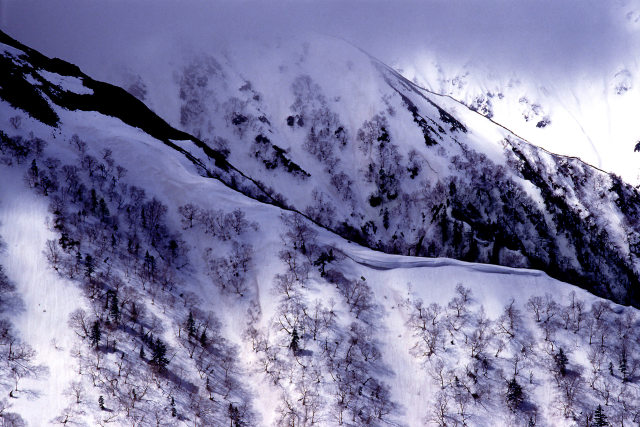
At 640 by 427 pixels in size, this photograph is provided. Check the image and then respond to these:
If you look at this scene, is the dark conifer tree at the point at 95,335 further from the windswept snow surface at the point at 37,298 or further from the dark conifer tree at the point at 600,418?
the dark conifer tree at the point at 600,418

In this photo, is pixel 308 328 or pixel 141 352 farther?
pixel 308 328

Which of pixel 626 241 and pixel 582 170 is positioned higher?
pixel 582 170

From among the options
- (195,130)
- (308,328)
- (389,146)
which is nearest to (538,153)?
(389,146)

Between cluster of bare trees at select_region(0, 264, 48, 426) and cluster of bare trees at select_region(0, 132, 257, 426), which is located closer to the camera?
cluster of bare trees at select_region(0, 264, 48, 426)

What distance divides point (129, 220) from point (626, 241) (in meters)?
163

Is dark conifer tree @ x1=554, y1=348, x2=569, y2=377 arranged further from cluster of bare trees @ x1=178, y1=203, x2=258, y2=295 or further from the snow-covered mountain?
cluster of bare trees @ x1=178, y1=203, x2=258, y2=295

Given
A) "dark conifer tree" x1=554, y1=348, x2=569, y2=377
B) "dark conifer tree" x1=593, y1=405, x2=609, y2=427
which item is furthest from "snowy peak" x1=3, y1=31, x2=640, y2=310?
"dark conifer tree" x1=593, y1=405, x2=609, y2=427

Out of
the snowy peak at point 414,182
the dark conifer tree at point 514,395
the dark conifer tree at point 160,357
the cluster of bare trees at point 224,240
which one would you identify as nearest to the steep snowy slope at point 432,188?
the snowy peak at point 414,182

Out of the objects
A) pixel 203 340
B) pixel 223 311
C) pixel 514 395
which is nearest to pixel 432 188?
Result: pixel 514 395

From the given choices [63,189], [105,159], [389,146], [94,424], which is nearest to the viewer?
[94,424]

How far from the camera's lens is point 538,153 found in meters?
198

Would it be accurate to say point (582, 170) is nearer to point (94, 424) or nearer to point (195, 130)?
point (195, 130)

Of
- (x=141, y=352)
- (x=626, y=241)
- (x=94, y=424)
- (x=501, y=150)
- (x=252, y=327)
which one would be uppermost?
(x=501, y=150)

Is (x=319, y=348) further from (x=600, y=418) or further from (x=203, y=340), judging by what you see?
(x=600, y=418)
